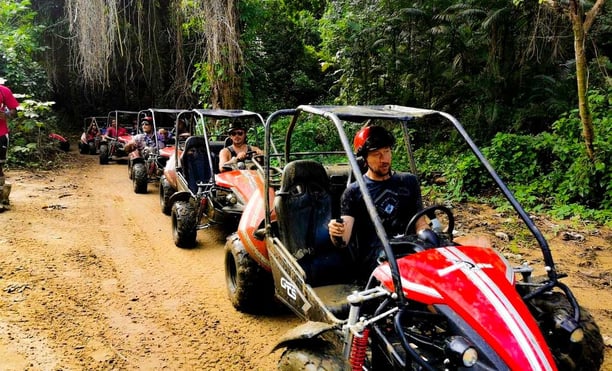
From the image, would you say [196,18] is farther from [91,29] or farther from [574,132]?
[574,132]

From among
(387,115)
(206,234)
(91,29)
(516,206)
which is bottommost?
(206,234)

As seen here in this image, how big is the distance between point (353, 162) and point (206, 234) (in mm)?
4293

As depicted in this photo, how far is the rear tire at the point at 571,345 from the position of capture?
6.79ft

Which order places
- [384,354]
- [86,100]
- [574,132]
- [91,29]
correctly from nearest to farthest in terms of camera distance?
[384,354] → [574,132] → [91,29] → [86,100]

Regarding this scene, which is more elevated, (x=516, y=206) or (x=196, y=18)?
(x=196, y=18)

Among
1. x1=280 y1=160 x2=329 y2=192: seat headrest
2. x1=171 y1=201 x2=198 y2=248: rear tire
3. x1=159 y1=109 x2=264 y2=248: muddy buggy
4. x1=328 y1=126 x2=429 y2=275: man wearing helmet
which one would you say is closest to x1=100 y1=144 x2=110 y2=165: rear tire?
x1=159 y1=109 x2=264 y2=248: muddy buggy

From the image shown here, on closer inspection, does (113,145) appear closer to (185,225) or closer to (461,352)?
(185,225)

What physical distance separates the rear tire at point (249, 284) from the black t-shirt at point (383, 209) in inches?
38.8

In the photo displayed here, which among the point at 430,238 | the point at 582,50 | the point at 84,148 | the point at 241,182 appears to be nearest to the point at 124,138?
the point at 84,148

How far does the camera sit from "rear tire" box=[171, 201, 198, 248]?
5594 millimetres

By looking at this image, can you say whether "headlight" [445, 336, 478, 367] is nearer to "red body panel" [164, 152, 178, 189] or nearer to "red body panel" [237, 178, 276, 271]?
"red body panel" [237, 178, 276, 271]

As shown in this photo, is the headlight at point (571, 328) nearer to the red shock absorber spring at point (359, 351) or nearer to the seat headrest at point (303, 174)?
the red shock absorber spring at point (359, 351)

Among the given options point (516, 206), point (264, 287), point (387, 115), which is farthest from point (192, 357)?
point (516, 206)

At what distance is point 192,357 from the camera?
3234 millimetres
